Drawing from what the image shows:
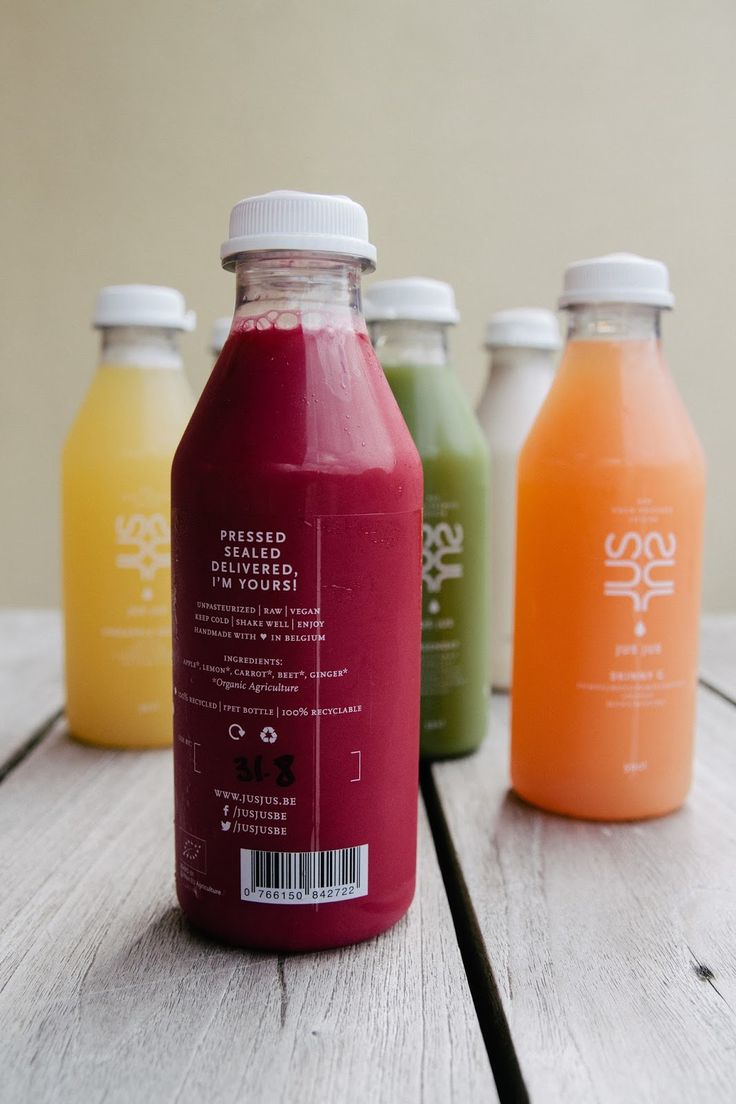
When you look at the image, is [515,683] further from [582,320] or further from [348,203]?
[348,203]

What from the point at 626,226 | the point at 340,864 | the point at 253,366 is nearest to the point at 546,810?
the point at 340,864

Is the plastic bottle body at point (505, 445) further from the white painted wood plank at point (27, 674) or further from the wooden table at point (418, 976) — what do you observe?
the white painted wood plank at point (27, 674)

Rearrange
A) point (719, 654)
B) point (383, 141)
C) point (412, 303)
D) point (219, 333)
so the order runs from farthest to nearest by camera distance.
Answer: point (383, 141) → point (719, 654) → point (219, 333) → point (412, 303)

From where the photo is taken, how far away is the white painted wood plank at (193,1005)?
1.40ft

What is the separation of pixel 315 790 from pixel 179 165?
4.25ft

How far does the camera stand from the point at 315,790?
51cm

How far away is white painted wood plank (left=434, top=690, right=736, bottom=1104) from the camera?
44cm

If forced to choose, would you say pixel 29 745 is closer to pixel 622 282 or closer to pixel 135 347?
pixel 135 347

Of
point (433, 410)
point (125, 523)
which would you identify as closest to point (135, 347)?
point (125, 523)

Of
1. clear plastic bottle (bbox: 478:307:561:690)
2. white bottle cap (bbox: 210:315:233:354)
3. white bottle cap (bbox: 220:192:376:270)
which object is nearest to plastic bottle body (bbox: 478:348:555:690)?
clear plastic bottle (bbox: 478:307:561:690)

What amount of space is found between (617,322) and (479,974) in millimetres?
418

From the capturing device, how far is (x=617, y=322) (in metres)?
0.70

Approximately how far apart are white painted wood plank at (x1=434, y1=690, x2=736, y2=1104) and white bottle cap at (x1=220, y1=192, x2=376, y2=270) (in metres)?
0.36

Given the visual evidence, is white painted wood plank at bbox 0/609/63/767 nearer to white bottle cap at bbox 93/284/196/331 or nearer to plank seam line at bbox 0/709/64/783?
plank seam line at bbox 0/709/64/783
